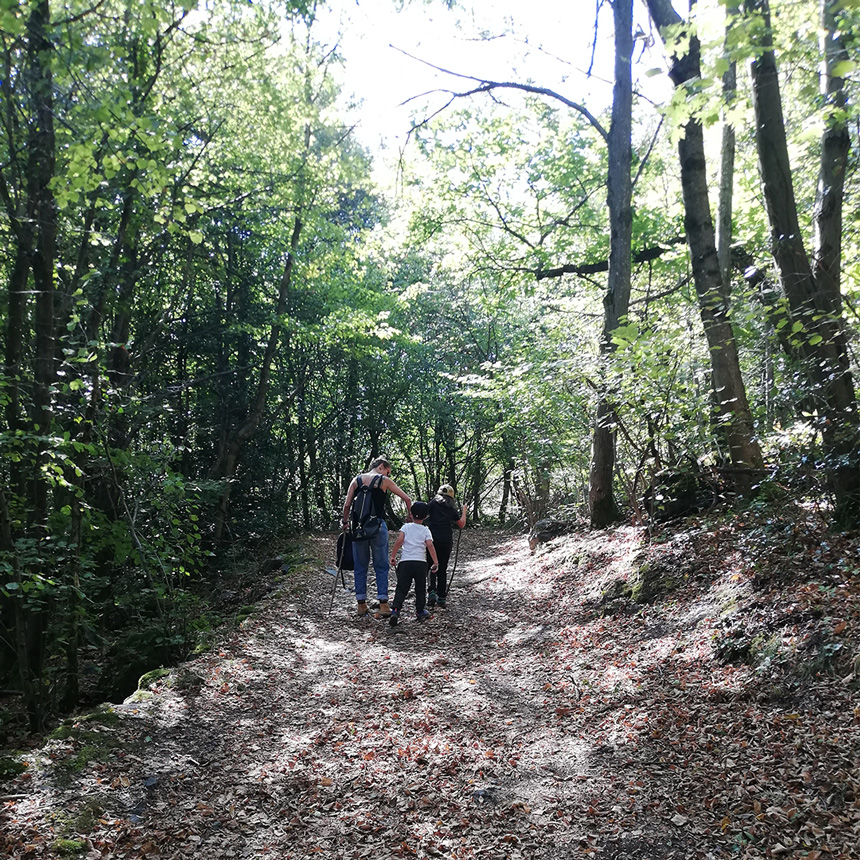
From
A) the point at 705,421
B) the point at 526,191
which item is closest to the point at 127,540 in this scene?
the point at 705,421

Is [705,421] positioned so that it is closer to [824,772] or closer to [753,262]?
[753,262]

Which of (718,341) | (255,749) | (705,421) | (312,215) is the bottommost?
(255,749)

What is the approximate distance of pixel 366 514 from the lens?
8.41 meters

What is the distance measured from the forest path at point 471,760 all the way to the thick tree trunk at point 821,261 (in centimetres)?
167

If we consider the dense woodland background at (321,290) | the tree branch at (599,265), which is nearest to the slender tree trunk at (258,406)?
the dense woodland background at (321,290)

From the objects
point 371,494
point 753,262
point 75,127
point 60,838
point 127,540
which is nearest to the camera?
point 60,838

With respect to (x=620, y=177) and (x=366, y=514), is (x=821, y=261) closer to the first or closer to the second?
(x=620, y=177)

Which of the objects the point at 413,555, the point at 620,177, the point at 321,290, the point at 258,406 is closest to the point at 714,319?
the point at 620,177

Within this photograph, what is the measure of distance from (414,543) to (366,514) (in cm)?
76

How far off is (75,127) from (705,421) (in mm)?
7786

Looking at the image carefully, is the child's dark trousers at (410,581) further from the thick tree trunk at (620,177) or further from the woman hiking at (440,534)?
the thick tree trunk at (620,177)

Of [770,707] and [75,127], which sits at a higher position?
[75,127]

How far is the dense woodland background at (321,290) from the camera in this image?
18.6ft

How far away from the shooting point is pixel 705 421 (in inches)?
308
